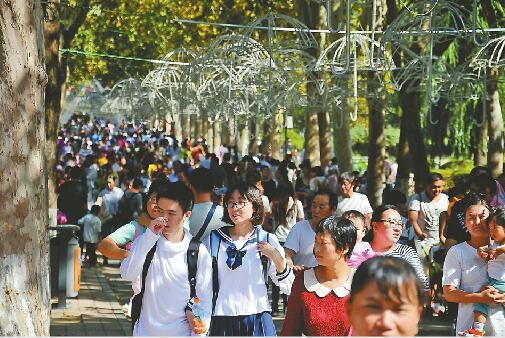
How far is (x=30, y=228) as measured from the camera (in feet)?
20.6

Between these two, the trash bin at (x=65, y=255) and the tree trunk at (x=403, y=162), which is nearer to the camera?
the trash bin at (x=65, y=255)

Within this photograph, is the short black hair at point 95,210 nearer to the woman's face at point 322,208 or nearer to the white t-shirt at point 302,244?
the white t-shirt at point 302,244

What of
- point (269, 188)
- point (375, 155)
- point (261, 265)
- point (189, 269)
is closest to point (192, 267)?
point (189, 269)

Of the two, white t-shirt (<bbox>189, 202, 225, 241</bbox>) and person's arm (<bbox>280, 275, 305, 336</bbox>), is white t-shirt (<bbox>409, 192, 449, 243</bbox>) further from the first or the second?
person's arm (<bbox>280, 275, 305, 336</bbox>)

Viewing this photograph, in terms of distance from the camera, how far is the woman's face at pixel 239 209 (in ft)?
23.2

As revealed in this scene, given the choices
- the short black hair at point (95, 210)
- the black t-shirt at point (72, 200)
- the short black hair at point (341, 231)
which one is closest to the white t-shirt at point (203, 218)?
the short black hair at point (341, 231)

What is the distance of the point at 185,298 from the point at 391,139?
64.3 m

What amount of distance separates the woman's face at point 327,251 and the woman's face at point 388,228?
1.61 meters

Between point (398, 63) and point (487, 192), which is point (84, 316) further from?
point (398, 63)

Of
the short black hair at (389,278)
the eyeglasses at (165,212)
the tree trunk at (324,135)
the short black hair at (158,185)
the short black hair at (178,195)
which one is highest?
the tree trunk at (324,135)

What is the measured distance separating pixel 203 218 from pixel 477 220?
191cm

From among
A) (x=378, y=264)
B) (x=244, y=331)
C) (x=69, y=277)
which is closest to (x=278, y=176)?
(x=69, y=277)

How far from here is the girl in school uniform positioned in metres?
6.90

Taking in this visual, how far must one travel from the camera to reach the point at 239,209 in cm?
708
